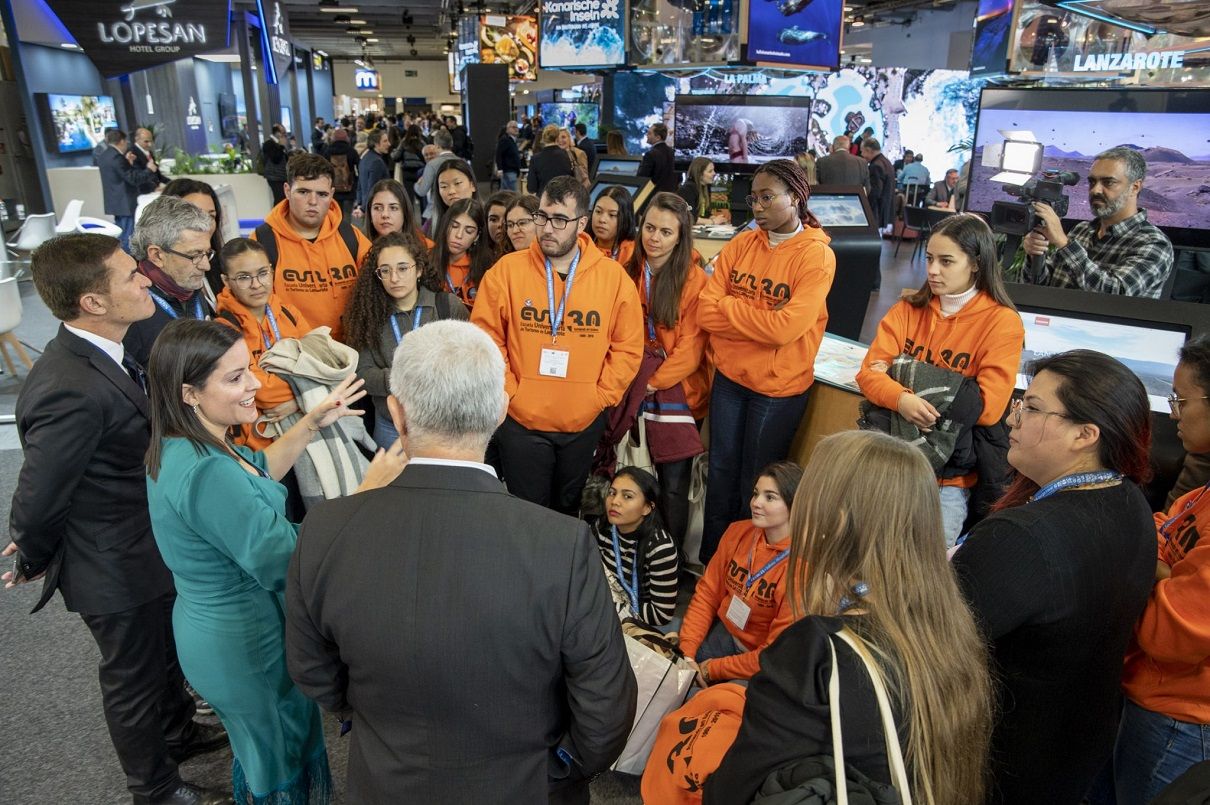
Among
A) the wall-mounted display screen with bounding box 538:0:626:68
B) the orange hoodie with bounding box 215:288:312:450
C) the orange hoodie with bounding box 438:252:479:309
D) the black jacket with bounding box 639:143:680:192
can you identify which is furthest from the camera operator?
the wall-mounted display screen with bounding box 538:0:626:68

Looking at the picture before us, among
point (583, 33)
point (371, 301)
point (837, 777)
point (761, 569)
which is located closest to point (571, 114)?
point (583, 33)

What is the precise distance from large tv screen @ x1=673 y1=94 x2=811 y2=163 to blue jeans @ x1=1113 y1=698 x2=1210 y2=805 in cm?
754

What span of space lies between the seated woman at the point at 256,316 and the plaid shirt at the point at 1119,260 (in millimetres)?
3168

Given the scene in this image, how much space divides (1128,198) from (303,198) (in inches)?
135

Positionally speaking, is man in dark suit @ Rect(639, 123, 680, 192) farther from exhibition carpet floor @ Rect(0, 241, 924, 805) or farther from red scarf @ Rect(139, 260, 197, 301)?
exhibition carpet floor @ Rect(0, 241, 924, 805)

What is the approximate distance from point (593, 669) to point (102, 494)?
1454mm

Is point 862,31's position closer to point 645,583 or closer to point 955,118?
point 955,118

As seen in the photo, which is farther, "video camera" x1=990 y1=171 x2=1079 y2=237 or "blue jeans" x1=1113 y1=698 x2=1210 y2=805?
"video camera" x1=990 y1=171 x2=1079 y2=237

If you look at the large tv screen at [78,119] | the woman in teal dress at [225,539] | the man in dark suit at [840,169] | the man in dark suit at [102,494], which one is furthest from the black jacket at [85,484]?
the large tv screen at [78,119]

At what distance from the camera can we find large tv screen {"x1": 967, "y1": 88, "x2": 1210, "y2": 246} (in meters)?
4.46

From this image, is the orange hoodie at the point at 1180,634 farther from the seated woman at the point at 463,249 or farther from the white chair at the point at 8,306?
the white chair at the point at 8,306

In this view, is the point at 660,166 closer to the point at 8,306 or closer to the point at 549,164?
the point at 549,164

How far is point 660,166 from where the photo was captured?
8.34 meters

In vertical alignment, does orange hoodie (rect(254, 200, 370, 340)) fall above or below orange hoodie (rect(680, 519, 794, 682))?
above
